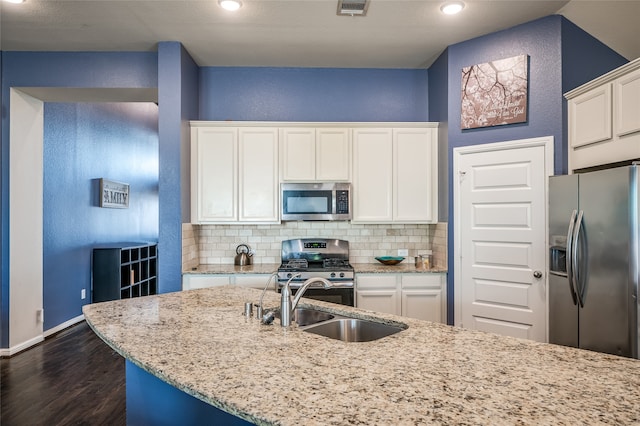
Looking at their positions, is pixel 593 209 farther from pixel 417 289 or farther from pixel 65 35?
pixel 65 35

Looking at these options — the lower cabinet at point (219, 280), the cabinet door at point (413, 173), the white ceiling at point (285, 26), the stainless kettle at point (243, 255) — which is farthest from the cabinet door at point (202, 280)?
the white ceiling at point (285, 26)

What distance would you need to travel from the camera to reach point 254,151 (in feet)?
13.7

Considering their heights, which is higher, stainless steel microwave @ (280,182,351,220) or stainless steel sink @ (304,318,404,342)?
stainless steel microwave @ (280,182,351,220)

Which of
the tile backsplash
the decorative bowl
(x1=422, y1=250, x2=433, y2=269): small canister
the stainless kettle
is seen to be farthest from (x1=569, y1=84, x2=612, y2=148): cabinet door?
the stainless kettle

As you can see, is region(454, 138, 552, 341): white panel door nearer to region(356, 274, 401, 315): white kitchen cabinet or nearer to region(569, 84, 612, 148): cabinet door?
region(569, 84, 612, 148): cabinet door

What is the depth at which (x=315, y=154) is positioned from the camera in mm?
4191

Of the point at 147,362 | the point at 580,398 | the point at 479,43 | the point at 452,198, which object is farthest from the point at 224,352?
the point at 479,43

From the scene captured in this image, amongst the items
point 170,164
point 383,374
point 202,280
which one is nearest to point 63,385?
point 202,280

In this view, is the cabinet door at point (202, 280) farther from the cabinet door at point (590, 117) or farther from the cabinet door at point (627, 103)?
the cabinet door at point (627, 103)

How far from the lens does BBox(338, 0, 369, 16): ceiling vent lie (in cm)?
305

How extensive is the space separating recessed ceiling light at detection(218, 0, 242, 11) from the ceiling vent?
0.77 m

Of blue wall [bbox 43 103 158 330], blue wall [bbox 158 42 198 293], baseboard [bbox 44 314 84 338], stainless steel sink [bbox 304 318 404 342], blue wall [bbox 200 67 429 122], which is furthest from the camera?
blue wall [bbox 43 103 158 330]

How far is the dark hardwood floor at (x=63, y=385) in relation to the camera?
278 centimetres

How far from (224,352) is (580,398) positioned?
1.13 m
